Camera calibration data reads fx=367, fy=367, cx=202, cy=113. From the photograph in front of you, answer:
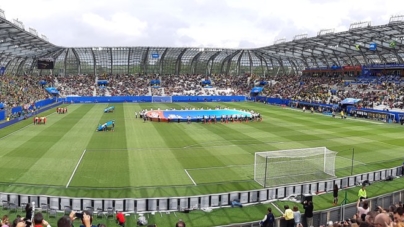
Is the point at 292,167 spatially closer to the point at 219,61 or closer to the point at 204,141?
the point at 204,141

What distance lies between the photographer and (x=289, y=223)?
14.7 meters

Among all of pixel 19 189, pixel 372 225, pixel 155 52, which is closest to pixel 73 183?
pixel 19 189

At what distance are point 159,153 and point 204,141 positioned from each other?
6.82m

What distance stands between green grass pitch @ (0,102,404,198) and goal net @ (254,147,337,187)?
589 mm

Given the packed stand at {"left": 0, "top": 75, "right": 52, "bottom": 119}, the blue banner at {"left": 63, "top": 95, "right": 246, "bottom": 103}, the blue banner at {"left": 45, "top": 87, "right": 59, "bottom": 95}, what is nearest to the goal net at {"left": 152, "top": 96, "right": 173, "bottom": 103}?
the blue banner at {"left": 63, "top": 95, "right": 246, "bottom": 103}

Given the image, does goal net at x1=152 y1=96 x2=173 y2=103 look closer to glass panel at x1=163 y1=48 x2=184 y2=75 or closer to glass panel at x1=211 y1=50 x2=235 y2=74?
glass panel at x1=163 y1=48 x2=184 y2=75

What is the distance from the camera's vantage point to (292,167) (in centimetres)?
2428

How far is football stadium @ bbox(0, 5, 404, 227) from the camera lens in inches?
718

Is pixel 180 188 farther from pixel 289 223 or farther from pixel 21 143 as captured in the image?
pixel 21 143

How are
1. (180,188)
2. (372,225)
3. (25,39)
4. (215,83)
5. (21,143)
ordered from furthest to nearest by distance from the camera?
(215,83) < (25,39) < (21,143) < (180,188) < (372,225)

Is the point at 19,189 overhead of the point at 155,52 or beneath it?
beneath

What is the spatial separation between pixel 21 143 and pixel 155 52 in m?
67.6

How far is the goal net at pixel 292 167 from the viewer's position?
74.6ft

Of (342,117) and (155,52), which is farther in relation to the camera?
(155,52)
